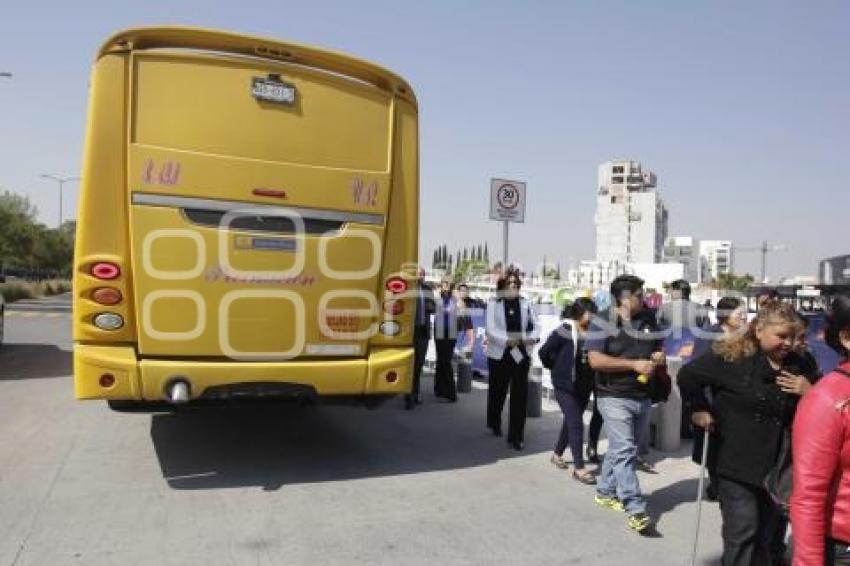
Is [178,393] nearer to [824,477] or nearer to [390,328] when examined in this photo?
[390,328]

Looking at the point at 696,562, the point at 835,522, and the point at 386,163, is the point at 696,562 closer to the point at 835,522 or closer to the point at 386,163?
the point at 835,522

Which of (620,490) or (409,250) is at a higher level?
(409,250)

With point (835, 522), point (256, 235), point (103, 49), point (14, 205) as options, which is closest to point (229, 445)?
point (256, 235)

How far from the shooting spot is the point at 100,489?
589cm

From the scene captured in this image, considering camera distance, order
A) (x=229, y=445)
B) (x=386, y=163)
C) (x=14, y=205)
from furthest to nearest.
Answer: (x=14, y=205)
(x=229, y=445)
(x=386, y=163)

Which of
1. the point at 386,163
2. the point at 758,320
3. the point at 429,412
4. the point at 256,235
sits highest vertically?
the point at 386,163

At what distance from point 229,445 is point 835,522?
6.00 meters

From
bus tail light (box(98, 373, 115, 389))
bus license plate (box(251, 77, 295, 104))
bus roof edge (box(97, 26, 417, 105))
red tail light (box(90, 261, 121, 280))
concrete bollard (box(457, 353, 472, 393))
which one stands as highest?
bus roof edge (box(97, 26, 417, 105))

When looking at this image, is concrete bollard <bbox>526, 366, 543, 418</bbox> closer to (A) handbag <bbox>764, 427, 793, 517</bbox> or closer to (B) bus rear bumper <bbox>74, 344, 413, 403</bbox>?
(B) bus rear bumper <bbox>74, 344, 413, 403</bbox>

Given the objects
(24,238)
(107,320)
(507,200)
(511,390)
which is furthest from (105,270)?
(24,238)

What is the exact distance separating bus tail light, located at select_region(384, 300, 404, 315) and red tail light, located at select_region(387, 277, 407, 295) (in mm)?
90

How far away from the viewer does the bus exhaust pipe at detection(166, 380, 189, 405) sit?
571 cm

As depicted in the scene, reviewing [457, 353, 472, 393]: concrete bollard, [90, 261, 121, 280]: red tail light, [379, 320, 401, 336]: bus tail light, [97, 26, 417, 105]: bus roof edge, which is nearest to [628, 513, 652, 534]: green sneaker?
[379, 320, 401, 336]: bus tail light

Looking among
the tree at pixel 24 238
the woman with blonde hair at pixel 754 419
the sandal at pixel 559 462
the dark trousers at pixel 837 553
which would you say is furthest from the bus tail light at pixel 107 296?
A: the tree at pixel 24 238
